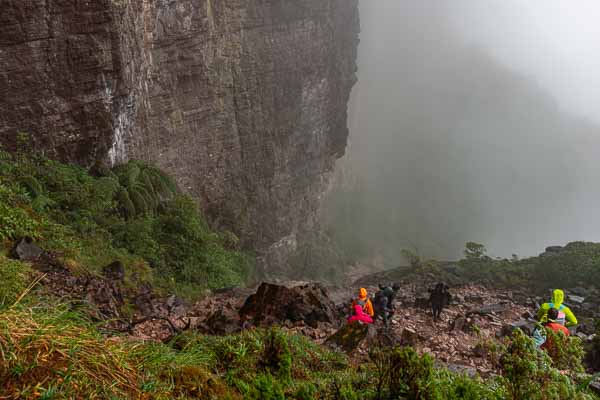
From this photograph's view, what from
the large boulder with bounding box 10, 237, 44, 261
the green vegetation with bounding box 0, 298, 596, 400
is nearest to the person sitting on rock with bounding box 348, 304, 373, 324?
the green vegetation with bounding box 0, 298, 596, 400

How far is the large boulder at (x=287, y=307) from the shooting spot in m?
8.23

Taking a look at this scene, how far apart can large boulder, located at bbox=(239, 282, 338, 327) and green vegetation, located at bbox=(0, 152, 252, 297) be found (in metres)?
2.89

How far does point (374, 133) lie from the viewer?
50250mm

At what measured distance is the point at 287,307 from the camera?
8492 mm

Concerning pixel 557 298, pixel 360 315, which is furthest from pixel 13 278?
pixel 557 298

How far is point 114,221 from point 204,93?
23.8 ft

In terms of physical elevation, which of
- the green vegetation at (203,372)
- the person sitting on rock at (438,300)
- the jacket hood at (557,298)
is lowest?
the person sitting on rock at (438,300)

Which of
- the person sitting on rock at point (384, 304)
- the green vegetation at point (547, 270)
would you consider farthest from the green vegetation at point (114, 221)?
the green vegetation at point (547, 270)

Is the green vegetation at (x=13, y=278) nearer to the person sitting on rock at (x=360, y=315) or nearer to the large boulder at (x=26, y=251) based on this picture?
the large boulder at (x=26, y=251)

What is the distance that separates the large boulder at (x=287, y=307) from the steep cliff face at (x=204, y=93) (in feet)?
21.7

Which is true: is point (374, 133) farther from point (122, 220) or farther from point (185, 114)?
point (122, 220)

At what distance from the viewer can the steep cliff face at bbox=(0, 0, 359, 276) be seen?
10922 millimetres

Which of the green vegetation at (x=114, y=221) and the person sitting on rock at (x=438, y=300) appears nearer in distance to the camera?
the green vegetation at (x=114, y=221)

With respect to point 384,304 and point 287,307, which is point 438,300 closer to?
point 384,304
